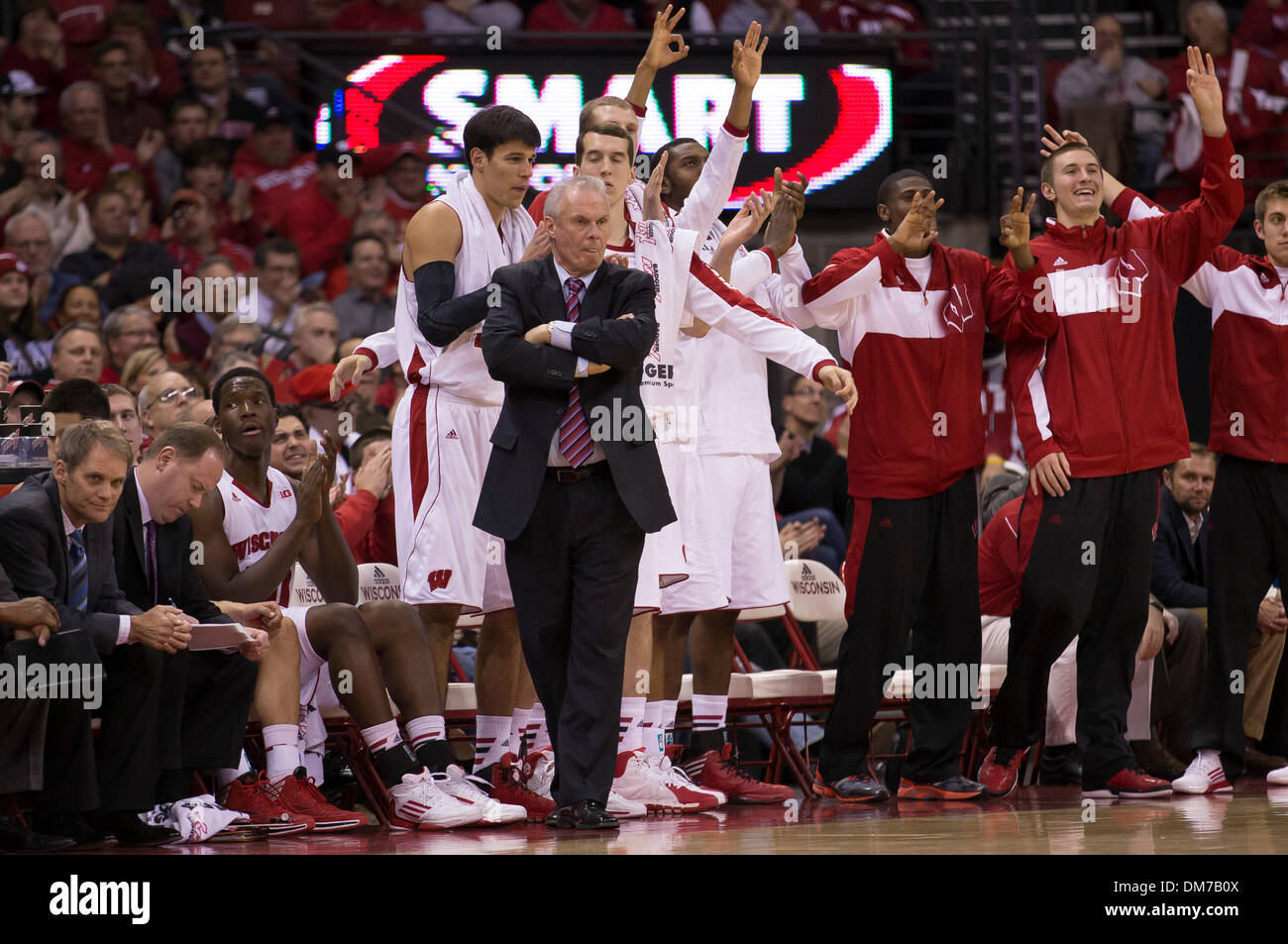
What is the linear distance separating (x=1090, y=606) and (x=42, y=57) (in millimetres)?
9149

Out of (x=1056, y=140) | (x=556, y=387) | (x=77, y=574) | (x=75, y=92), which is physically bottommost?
(x=77, y=574)

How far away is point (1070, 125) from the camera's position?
11.9 m

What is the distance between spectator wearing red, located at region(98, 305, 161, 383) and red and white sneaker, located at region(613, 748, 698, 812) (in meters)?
4.20

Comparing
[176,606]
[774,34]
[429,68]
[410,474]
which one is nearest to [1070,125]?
[774,34]

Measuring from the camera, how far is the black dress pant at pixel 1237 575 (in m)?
6.70

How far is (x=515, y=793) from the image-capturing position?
235 inches

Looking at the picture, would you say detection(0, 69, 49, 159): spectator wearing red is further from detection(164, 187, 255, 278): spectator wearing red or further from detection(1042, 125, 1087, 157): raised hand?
detection(1042, 125, 1087, 157): raised hand

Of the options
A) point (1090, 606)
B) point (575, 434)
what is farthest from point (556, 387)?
point (1090, 606)

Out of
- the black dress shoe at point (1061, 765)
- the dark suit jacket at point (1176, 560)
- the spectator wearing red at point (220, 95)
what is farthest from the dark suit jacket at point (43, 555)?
the spectator wearing red at point (220, 95)

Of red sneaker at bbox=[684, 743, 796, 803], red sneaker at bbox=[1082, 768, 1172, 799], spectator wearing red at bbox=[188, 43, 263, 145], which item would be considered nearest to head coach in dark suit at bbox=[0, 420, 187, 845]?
red sneaker at bbox=[684, 743, 796, 803]

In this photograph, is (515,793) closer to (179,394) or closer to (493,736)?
(493,736)

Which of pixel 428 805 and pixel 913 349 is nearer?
pixel 428 805

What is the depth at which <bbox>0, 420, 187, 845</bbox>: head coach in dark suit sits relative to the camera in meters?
5.18

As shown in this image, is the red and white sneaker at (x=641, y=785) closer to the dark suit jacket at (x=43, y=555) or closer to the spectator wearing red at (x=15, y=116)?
the dark suit jacket at (x=43, y=555)
